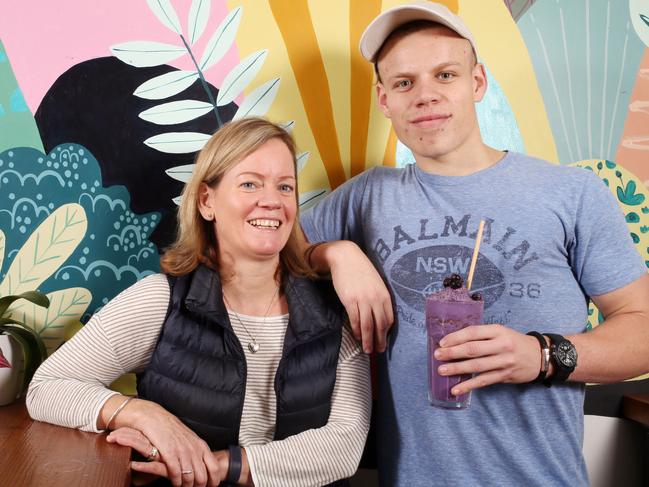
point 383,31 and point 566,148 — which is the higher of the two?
point 383,31

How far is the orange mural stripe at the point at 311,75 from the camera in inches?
84.7

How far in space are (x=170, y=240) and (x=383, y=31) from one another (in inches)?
35.5

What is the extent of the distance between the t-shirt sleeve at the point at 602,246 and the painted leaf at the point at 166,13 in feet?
4.25

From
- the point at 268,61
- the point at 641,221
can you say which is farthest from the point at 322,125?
the point at 641,221

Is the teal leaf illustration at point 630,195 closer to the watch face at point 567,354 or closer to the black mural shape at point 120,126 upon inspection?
the watch face at point 567,354

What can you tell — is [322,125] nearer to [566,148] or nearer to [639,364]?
[566,148]

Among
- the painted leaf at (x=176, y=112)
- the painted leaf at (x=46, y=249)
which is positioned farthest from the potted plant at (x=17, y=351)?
the painted leaf at (x=176, y=112)

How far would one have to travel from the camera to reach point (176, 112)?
2.10 m

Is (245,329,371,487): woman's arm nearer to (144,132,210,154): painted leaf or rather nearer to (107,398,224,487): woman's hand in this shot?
(107,398,224,487): woman's hand

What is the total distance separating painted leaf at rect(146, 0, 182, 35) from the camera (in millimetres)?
2062

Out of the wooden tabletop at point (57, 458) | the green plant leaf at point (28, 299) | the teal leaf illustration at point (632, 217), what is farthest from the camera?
the teal leaf illustration at point (632, 217)

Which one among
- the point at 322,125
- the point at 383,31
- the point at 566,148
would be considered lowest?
the point at 566,148

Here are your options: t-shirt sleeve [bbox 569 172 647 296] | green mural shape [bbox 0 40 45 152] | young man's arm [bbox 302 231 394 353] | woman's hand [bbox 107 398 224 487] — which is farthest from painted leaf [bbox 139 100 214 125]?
t-shirt sleeve [bbox 569 172 647 296]

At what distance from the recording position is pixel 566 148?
7.52 ft
